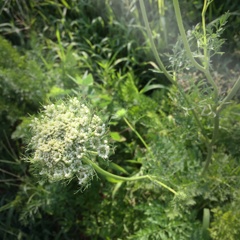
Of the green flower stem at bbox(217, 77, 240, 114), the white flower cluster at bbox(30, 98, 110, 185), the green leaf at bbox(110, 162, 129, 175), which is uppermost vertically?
the white flower cluster at bbox(30, 98, 110, 185)

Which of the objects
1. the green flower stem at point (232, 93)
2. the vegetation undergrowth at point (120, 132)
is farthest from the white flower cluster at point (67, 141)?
the green flower stem at point (232, 93)

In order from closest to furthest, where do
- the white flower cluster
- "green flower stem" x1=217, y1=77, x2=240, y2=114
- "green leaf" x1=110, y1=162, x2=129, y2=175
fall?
the white flower cluster, "green flower stem" x1=217, y1=77, x2=240, y2=114, "green leaf" x1=110, y1=162, x2=129, y2=175

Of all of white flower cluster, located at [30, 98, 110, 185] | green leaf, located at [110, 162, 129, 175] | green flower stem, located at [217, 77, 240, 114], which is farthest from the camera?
green leaf, located at [110, 162, 129, 175]

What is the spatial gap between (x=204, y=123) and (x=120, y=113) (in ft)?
1.43

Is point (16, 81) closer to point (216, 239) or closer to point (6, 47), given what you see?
point (6, 47)

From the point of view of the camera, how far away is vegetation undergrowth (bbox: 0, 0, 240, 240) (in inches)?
56.9

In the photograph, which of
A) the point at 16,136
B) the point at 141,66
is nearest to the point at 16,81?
the point at 16,136

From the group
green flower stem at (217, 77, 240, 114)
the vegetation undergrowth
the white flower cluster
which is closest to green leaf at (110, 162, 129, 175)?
Answer: the vegetation undergrowth

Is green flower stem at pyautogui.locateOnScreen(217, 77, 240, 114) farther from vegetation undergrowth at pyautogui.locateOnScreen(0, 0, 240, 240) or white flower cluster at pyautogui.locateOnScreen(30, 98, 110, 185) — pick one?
white flower cluster at pyautogui.locateOnScreen(30, 98, 110, 185)

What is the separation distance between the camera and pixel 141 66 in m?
2.68

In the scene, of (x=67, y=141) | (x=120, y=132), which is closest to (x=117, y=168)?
(x=120, y=132)

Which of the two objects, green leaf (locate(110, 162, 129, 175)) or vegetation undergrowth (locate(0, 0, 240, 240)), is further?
green leaf (locate(110, 162, 129, 175))

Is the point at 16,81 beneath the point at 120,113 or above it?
above

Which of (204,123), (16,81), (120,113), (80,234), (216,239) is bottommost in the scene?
(80,234)
